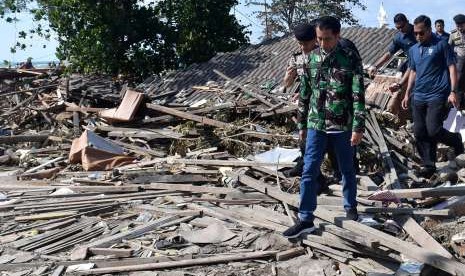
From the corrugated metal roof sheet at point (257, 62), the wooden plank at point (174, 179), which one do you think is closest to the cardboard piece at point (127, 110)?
the corrugated metal roof sheet at point (257, 62)

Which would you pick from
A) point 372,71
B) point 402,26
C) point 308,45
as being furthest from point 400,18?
point 308,45

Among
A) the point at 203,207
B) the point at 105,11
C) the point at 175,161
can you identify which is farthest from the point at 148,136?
the point at 105,11

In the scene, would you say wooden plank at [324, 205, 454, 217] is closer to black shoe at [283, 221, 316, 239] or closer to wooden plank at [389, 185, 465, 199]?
wooden plank at [389, 185, 465, 199]

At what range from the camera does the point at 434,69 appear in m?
6.95

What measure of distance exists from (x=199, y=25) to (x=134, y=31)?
2.01 metres

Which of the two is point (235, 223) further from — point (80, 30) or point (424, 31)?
point (80, 30)

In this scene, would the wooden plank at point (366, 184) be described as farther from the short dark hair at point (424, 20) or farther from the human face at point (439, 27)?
the human face at point (439, 27)

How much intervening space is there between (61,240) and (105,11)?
11659mm

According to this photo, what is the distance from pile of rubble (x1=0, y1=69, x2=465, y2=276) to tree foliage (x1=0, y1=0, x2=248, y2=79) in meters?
5.11

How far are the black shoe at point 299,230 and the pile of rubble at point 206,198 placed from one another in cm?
9

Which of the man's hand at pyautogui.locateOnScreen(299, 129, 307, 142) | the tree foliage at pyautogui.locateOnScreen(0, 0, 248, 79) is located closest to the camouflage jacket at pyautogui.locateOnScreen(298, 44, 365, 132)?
the man's hand at pyautogui.locateOnScreen(299, 129, 307, 142)

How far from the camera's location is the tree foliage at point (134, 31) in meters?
16.6

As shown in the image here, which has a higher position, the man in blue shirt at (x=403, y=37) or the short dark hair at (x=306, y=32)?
the man in blue shirt at (x=403, y=37)

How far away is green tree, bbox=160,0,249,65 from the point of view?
688 inches
